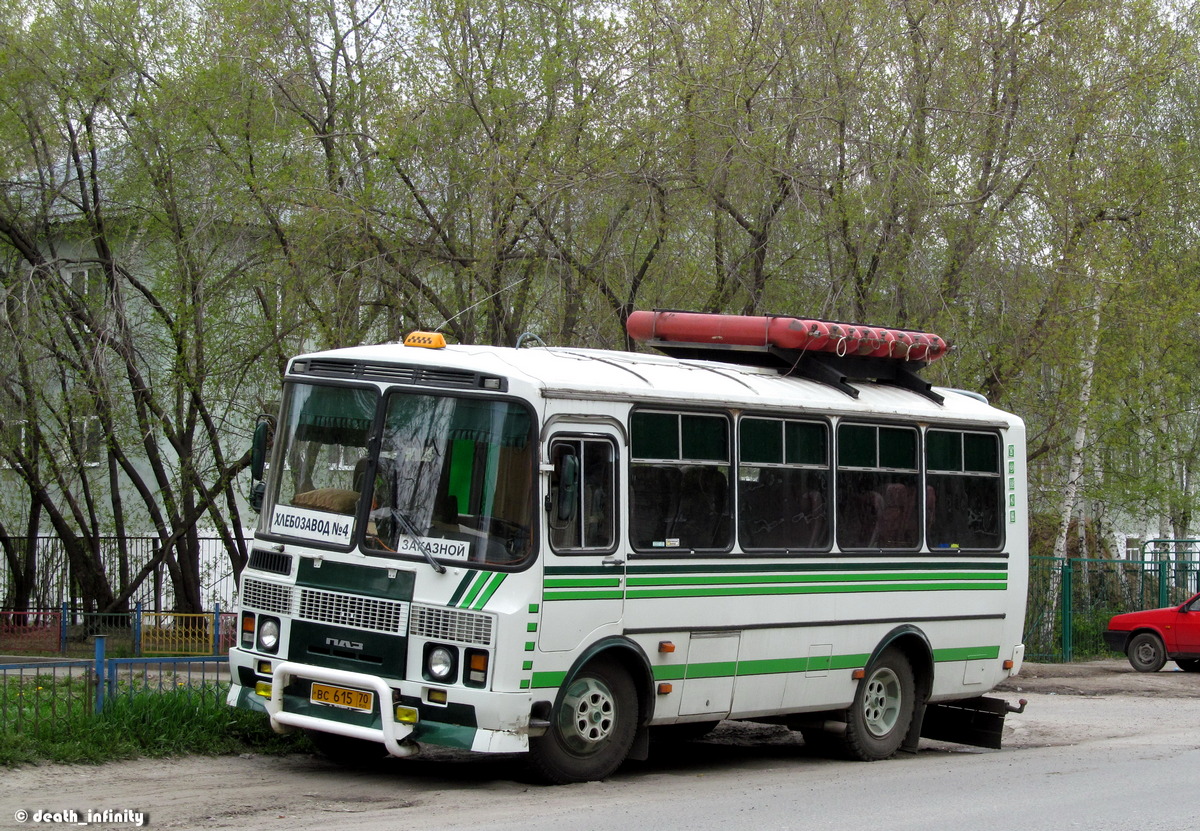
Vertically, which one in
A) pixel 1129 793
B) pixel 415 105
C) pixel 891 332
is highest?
pixel 415 105

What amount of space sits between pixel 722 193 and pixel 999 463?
6.19 meters

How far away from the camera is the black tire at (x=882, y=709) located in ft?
38.3

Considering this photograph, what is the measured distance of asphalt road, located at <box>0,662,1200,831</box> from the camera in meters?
8.20

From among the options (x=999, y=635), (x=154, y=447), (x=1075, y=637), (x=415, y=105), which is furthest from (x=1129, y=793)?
(x=154, y=447)

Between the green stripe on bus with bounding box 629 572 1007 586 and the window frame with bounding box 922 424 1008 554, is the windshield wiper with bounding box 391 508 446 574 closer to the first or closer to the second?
the green stripe on bus with bounding box 629 572 1007 586

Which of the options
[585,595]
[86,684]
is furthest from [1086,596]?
[86,684]

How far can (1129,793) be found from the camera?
9.82 m

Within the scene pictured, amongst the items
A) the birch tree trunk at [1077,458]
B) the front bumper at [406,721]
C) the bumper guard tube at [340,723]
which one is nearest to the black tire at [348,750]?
the bumper guard tube at [340,723]

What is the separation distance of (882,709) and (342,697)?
5.10m

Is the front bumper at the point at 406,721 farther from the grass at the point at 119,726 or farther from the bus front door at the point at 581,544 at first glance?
the grass at the point at 119,726

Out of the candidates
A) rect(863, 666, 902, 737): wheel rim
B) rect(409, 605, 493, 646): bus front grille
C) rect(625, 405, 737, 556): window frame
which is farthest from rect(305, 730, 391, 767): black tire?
rect(863, 666, 902, 737): wheel rim

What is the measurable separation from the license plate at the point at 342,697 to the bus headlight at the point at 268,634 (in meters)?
0.49

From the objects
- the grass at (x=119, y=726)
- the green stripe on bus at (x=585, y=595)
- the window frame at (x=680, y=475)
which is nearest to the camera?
the green stripe on bus at (x=585, y=595)

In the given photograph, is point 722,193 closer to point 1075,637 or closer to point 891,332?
point 891,332
